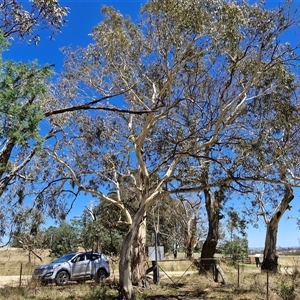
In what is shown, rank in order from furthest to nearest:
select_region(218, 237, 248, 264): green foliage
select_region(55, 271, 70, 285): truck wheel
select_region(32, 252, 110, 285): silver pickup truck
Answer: select_region(218, 237, 248, 264): green foliage < select_region(55, 271, 70, 285): truck wheel < select_region(32, 252, 110, 285): silver pickup truck

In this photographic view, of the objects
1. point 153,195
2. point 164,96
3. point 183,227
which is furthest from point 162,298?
point 183,227

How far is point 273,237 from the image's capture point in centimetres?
2648

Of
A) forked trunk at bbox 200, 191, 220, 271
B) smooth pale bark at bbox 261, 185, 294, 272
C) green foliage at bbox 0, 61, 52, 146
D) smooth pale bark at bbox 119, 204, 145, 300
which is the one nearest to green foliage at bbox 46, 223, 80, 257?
smooth pale bark at bbox 261, 185, 294, 272

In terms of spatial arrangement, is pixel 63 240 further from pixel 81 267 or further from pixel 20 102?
pixel 20 102

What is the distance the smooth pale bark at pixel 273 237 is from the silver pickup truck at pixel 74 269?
10.2 m

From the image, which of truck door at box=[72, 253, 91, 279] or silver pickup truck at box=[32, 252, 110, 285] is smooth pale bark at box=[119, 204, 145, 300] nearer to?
silver pickup truck at box=[32, 252, 110, 285]

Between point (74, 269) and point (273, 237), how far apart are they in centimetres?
1290

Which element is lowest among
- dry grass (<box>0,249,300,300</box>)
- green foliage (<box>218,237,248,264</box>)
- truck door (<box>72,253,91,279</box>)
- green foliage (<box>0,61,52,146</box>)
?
dry grass (<box>0,249,300,300</box>)

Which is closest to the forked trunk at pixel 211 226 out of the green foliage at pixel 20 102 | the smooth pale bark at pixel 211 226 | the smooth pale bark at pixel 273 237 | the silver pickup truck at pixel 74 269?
the smooth pale bark at pixel 211 226

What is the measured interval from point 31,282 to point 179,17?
12661 mm

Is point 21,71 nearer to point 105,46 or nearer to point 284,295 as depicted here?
point 105,46

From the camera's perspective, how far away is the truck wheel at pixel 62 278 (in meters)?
20.5

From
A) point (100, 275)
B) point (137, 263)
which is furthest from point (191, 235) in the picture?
point (137, 263)

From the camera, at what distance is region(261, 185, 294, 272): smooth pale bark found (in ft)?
83.7
